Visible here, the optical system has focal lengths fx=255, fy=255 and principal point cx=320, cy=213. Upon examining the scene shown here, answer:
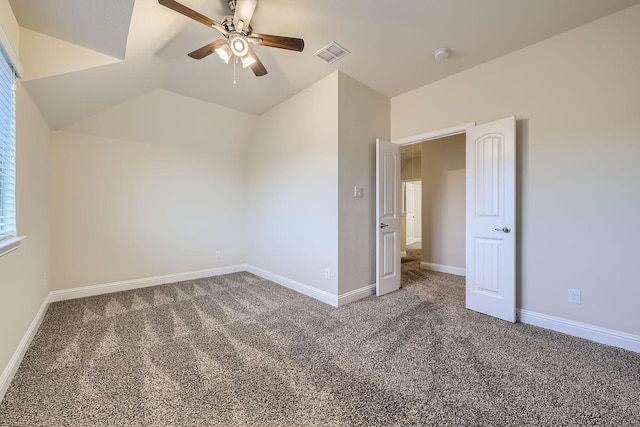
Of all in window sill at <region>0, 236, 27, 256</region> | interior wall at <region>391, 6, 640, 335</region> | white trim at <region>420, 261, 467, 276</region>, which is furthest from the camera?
white trim at <region>420, 261, 467, 276</region>

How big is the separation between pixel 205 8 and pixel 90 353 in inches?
113

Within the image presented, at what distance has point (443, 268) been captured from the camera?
4.70 m

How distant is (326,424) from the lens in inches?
52.8

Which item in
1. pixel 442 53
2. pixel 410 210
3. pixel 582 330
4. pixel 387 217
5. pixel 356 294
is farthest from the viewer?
pixel 410 210

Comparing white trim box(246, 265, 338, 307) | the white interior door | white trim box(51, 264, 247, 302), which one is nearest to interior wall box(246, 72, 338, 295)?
white trim box(246, 265, 338, 307)

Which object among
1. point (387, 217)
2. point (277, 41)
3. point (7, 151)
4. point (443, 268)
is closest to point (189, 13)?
point (277, 41)

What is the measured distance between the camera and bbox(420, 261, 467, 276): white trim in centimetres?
447

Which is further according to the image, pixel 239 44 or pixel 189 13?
pixel 239 44

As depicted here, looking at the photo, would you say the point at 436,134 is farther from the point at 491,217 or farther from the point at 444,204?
the point at 444,204

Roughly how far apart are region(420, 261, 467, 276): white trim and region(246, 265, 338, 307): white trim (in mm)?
2681

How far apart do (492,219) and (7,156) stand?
415cm

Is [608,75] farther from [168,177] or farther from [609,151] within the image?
[168,177]

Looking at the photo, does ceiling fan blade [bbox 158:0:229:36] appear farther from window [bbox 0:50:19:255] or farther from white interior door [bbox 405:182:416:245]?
white interior door [bbox 405:182:416:245]

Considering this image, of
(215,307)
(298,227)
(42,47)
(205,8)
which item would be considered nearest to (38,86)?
(42,47)
